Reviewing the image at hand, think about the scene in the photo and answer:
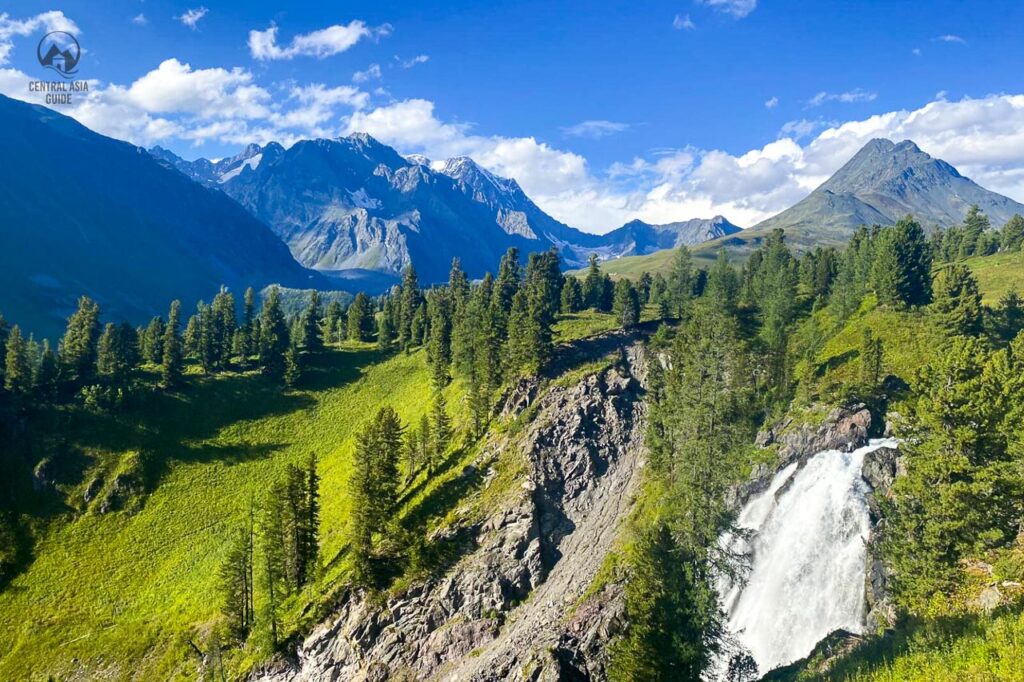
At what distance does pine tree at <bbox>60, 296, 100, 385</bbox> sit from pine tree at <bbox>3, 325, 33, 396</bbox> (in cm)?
585

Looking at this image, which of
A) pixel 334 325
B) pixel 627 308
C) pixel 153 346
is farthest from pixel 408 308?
pixel 627 308

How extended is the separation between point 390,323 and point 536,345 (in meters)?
55.5

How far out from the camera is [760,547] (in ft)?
207

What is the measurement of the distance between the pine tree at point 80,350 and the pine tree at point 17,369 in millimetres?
5847

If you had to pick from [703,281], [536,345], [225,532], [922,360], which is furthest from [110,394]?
[703,281]

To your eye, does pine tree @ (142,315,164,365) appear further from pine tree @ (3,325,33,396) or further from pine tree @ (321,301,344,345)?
pine tree @ (321,301,344,345)

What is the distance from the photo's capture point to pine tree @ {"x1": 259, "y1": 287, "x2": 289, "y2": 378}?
115562mm

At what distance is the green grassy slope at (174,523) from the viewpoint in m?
66.4

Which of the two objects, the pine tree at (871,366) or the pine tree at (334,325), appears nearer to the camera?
the pine tree at (871,366)

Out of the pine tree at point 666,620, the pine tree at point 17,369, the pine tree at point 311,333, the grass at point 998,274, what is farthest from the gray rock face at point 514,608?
the grass at point 998,274

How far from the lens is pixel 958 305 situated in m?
75.4

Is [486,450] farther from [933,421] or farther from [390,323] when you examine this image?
[390,323]

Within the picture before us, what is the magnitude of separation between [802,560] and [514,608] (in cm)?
3227

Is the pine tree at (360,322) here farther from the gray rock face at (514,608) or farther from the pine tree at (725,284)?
the pine tree at (725,284)
